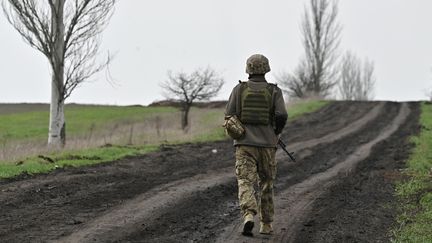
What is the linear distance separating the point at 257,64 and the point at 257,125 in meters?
0.78

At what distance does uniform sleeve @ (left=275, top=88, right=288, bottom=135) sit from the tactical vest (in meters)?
0.08

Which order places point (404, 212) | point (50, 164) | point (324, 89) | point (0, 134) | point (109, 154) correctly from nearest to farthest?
point (404, 212)
point (50, 164)
point (109, 154)
point (0, 134)
point (324, 89)

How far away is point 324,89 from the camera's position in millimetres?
53500

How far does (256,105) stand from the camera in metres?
7.54

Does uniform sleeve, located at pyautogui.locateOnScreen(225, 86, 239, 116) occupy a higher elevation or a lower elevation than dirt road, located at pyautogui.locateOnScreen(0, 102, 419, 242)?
higher

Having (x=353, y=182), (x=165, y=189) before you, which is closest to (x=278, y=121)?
(x=165, y=189)

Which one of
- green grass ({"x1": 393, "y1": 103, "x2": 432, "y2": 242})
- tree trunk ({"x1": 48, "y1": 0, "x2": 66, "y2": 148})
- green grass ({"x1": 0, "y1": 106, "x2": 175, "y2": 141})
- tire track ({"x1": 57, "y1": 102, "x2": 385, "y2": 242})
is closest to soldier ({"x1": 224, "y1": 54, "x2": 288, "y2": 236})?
tire track ({"x1": 57, "y1": 102, "x2": 385, "y2": 242})

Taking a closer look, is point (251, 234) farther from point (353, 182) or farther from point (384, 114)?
point (384, 114)

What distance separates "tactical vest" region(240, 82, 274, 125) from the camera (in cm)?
A: 752

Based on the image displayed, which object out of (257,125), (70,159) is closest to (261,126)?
(257,125)

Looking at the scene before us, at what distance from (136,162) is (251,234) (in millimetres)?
7609

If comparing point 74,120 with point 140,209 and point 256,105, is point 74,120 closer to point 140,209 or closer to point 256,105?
point 140,209

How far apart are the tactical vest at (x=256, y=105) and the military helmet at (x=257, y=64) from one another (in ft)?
0.65

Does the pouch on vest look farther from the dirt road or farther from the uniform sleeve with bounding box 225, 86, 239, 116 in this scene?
the dirt road
